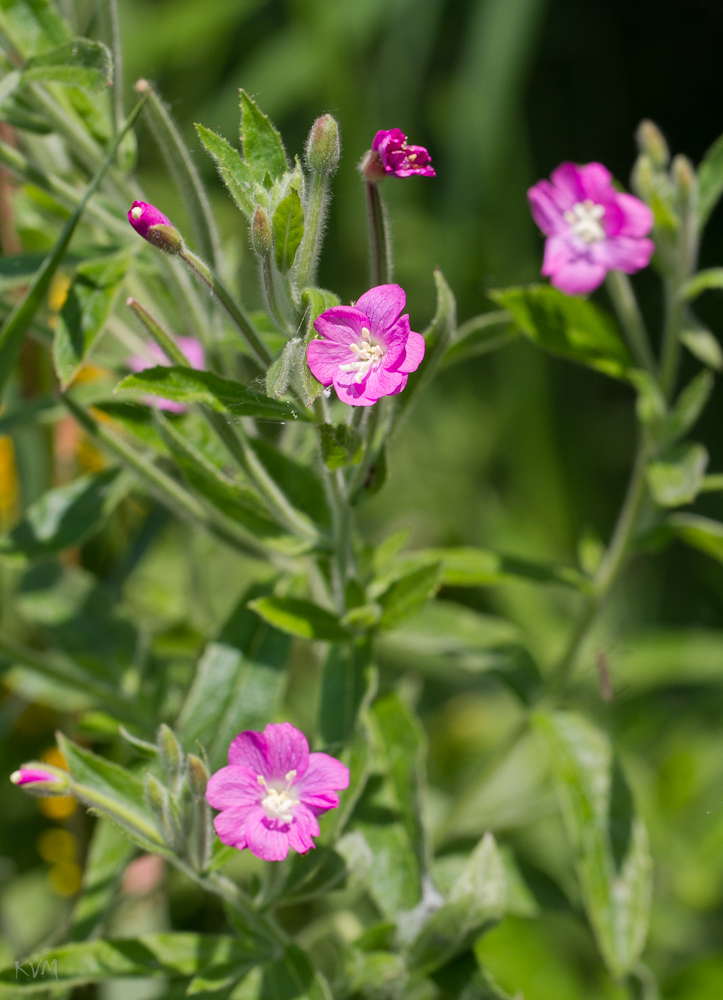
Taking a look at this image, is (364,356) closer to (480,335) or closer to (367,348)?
(367,348)

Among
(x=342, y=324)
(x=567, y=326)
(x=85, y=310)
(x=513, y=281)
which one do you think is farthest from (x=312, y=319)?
(x=513, y=281)

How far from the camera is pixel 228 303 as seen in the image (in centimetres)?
121

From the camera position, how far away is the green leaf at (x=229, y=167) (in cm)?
121

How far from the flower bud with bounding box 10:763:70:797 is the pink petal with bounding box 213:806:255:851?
0.19m

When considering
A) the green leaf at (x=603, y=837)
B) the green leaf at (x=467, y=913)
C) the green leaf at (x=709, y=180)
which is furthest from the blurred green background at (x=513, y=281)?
the green leaf at (x=709, y=180)

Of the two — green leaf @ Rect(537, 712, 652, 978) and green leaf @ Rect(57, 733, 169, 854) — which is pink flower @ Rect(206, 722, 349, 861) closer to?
green leaf @ Rect(57, 733, 169, 854)

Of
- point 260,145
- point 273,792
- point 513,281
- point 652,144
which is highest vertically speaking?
point 260,145

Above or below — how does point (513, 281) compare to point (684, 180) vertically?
below

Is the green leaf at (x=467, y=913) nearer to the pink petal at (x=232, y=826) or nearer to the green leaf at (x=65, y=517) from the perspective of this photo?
the pink petal at (x=232, y=826)

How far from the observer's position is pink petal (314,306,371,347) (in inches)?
45.8

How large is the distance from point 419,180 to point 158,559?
2.13 metres

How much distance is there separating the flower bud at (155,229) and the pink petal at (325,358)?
0.19 metres

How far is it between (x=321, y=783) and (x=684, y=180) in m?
1.16

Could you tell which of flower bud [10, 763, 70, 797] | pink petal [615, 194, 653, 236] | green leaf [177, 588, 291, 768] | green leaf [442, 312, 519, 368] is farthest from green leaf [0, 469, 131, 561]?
pink petal [615, 194, 653, 236]
